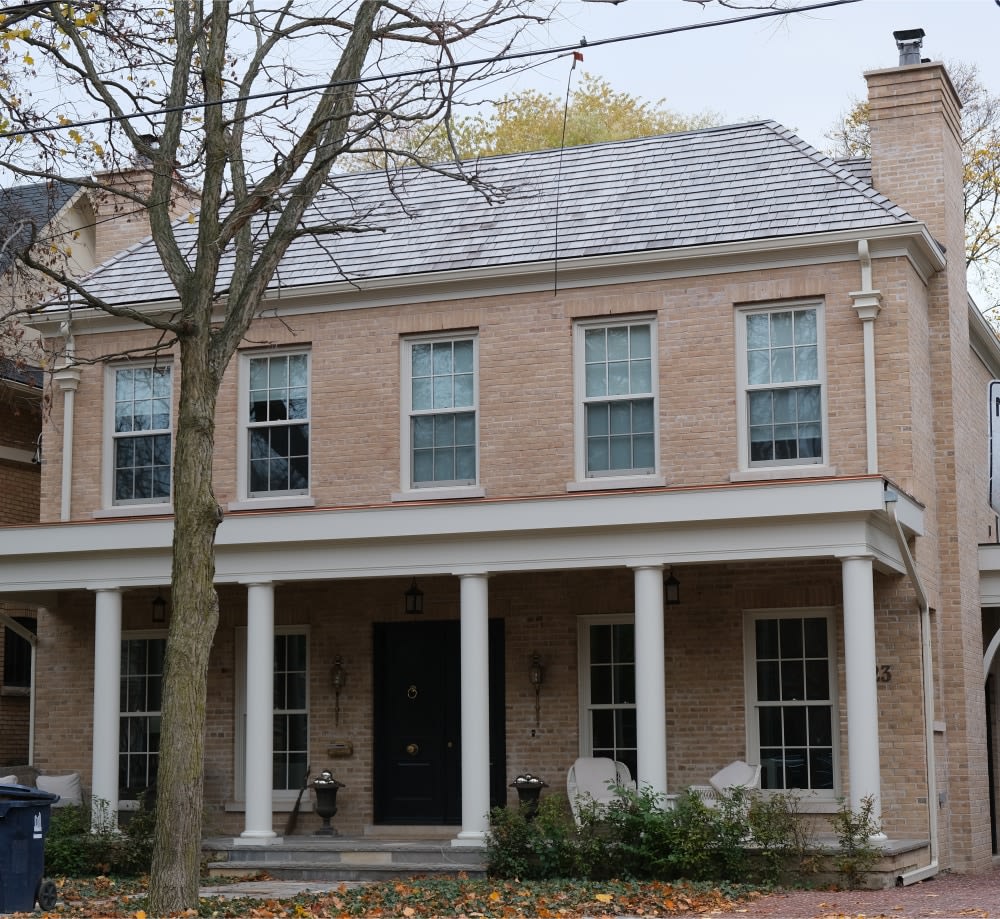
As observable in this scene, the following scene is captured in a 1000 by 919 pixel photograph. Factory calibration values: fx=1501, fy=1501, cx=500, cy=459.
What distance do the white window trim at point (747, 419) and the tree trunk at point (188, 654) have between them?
20.4 ft

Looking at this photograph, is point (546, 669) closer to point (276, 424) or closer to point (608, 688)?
point (608, 688)

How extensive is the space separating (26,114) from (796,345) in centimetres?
820

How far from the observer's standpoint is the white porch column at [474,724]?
595 inches

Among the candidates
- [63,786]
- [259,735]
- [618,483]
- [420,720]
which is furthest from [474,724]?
[63,786]

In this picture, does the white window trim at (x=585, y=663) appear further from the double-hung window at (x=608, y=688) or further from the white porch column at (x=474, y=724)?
the white porch column at (x=474, y=724)

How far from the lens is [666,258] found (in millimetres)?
16547

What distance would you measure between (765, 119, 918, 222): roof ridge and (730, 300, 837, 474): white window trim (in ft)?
4.09

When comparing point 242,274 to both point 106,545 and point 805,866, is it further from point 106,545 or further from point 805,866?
point 805,866

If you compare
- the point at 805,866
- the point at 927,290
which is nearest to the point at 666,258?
the point at 927,290

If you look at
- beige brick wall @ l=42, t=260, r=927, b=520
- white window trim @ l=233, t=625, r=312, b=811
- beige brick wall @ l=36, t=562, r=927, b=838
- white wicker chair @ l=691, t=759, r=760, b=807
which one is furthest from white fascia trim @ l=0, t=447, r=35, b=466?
white wicker chair @ l=691, t=759, r=760, b=807

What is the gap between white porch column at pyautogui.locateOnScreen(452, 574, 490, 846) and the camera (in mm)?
15109

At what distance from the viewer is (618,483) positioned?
16609 mm

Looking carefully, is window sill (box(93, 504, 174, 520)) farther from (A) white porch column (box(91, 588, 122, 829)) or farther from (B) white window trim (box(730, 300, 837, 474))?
(B) white window trim (box(730, 300, 837, 474))

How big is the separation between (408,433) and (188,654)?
610 centimetres
